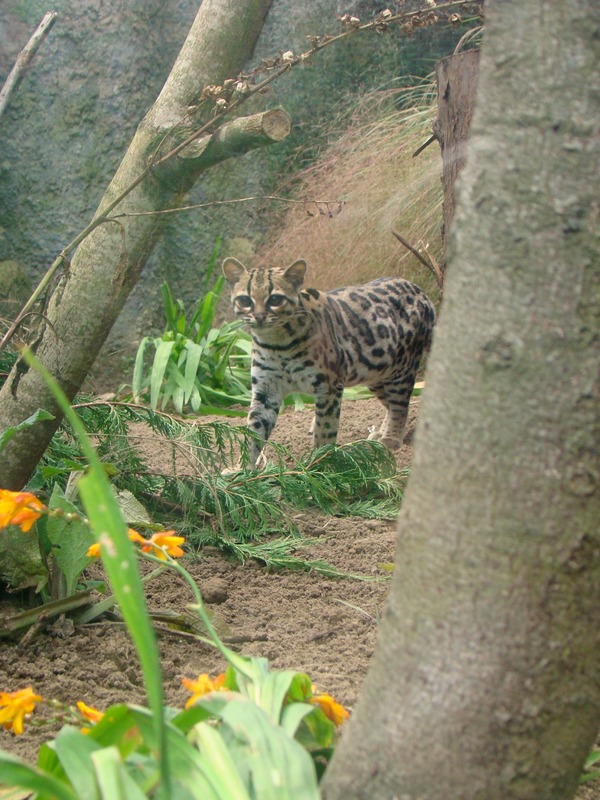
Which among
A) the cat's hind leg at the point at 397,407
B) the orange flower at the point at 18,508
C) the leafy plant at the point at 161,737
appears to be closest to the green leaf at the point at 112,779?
the leafy plant at the point at 161,737

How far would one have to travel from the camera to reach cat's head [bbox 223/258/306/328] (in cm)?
593

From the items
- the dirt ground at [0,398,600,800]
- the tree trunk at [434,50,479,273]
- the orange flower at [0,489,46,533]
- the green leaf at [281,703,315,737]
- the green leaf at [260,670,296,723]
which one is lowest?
the dirt ground at [0,398,600,800]

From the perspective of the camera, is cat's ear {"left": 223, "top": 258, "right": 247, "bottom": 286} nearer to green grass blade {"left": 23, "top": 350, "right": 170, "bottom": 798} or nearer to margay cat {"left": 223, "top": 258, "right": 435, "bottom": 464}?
margay cat {"left": 223, "top": 258, "right": 435, "bottom": 464}

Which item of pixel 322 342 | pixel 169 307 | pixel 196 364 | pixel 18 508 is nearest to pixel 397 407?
pixel 322 342

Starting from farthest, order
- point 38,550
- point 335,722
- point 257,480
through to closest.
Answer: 1. point 257,480
2. point 38,550
3. point 335,722

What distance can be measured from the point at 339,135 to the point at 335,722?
28.6ft

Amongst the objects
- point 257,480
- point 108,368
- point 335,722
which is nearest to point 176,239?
point 108,368

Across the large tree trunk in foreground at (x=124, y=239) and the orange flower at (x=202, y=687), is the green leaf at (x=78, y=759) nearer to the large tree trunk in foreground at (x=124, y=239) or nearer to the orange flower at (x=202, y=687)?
the orange flower at (x=202, y=687)

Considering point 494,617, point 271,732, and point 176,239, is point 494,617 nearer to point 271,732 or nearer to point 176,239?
point 271,732

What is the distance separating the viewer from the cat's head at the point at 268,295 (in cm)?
593

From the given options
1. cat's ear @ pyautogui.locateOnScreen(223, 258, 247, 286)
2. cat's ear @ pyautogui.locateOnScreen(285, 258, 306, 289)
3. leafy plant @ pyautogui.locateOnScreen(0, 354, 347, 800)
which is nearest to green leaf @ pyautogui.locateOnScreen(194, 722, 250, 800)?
leafy plant @ pyautogui.locateOnScreen(0, 354, 347, 800)

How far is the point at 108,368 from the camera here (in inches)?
365

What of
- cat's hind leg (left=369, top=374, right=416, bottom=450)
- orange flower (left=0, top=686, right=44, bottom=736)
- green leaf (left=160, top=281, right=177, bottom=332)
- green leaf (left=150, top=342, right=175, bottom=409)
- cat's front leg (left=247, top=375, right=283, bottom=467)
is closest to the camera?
orange flower (left=0, top=686, right=44, bottom=736)

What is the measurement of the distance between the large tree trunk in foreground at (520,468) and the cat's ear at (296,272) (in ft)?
15.2
